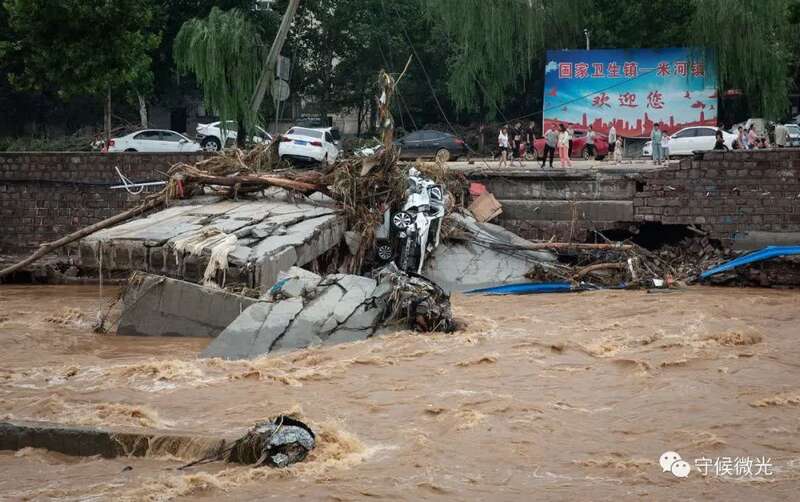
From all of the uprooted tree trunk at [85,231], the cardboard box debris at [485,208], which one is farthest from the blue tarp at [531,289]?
the uprooted tree trunk at [85,231]

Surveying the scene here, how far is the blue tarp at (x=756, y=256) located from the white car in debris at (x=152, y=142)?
18.5m

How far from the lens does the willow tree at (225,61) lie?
25547mm

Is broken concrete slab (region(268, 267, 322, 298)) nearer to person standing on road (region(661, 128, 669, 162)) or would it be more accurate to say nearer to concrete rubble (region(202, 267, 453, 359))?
concrete rubble (region(202, 267, 453, 359))

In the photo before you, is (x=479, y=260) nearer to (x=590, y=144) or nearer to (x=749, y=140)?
(x=749, y=140)

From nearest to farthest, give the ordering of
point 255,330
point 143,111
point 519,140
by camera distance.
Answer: point 255,330 < point 519,140 < point 143,111

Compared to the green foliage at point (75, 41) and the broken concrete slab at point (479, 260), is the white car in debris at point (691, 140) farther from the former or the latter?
the green foliage at point (75, 41)

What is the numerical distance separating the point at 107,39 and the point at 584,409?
62.0 feet

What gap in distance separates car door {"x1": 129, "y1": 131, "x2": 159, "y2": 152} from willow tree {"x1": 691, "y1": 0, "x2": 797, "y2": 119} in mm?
16537

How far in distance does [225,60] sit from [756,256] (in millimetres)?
13427

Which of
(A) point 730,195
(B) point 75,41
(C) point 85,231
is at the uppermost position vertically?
(B) point 75,41

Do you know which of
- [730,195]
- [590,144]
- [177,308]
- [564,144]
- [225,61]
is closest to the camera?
[177,308]

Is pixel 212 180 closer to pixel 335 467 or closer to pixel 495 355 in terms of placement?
pixel 495 355

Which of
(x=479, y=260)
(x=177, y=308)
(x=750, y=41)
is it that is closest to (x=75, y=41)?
(x=479, y=260)

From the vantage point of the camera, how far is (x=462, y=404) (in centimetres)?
982
